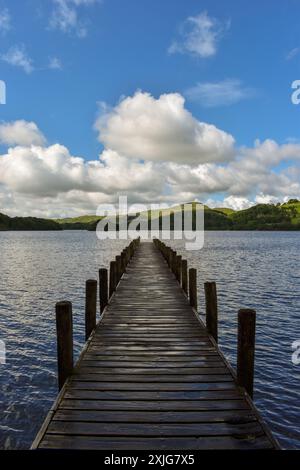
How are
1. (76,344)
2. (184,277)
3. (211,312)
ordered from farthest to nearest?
(184,277) < (76,344) < (211,312)

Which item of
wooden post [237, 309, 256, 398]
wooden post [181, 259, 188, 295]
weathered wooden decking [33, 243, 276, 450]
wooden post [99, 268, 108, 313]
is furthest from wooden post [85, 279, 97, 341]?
wooden post [181, 259, 188, 295]

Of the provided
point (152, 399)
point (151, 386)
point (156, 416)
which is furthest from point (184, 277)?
point (156, 416)

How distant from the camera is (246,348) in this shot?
21.8 feet

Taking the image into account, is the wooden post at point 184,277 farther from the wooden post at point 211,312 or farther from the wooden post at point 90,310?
the wooden post at point 90,310

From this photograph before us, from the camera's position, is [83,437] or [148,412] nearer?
[83,437]

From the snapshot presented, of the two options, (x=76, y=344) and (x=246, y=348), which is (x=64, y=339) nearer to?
(x=246, y=348)

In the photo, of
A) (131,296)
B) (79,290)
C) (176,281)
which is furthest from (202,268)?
(131,296)

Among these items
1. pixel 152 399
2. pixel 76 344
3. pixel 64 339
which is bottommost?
pixel 76 344

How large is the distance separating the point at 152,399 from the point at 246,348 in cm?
189

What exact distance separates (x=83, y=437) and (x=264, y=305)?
740 inches

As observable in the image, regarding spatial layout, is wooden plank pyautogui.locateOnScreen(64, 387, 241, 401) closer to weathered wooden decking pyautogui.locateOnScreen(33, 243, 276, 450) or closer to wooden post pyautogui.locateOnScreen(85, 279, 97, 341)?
weathered wooden decking pyautogui.locateOnScreen(33, 243, 276, 450)

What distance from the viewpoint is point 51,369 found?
39.8ft

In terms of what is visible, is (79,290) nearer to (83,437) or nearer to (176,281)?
(176,281)

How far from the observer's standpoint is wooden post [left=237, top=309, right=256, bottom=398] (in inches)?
258
